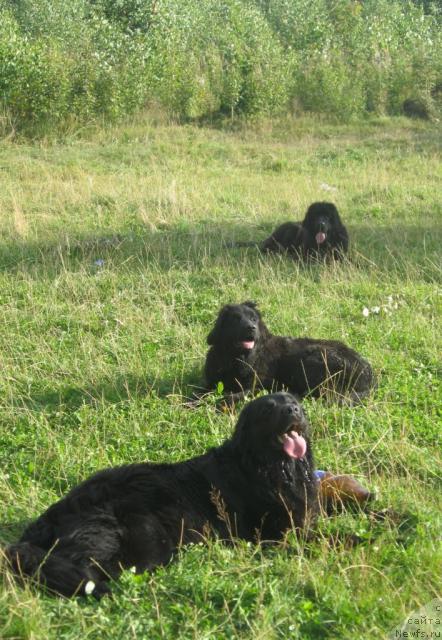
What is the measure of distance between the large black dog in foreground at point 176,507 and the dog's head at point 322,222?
7027 millimetres

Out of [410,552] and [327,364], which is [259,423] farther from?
[327,364]

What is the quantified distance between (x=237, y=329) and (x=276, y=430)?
96.3 inches

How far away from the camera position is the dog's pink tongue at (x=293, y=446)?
5.02 meters

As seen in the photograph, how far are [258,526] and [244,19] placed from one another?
30108mm

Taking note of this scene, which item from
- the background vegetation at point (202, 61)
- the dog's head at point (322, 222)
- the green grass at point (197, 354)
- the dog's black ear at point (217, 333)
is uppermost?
the background vegetation at point (202, 61)

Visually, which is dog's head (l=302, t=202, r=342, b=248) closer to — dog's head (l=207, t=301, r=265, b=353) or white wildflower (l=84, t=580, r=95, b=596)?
dog's head (l=207, t=301, r=265, b=353)

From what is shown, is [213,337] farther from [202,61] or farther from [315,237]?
[202,61]

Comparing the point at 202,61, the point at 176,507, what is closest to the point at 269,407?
the point at 176,507

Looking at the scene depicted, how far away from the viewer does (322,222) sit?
1202 cm

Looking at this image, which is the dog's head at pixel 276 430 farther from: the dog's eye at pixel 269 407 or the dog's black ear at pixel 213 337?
the dog's black ear at pixel 213 337

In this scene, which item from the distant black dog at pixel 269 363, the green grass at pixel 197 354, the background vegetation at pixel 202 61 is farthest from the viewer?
the background vegetation at pixel 202 61

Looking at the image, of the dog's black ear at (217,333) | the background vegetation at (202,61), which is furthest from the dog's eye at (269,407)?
the background vegetation at (202,61)

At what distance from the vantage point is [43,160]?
19078mm

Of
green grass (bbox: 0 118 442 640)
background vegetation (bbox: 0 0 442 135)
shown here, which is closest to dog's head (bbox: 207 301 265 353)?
green grass (bbox: 0 118 442 640)
